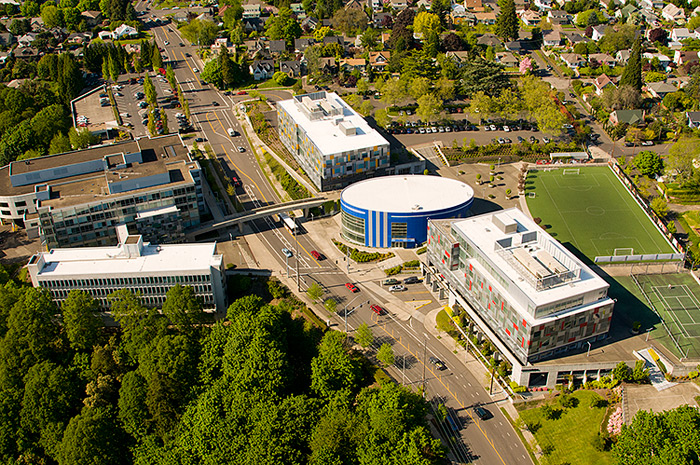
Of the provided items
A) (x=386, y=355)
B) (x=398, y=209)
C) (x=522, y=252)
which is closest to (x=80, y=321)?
(x=386, y=355)

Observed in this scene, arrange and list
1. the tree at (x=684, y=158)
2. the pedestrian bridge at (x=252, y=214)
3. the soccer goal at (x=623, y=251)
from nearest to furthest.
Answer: the soccer goal at (x=623, y=251) → the pedestrian bridge at (x=252, y=214) → the tree at (x=684, y=158)

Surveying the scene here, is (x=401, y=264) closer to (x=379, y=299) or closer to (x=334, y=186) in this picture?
(x=379, y=299)

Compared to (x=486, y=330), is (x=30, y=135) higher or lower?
higher

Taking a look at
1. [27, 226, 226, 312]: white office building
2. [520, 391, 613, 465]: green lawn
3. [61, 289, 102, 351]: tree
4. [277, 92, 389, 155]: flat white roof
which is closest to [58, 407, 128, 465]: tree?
[61, 289, 102, 351]: tree

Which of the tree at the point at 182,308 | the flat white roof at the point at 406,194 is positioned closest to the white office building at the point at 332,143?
the flat white roof at the point at 406,194

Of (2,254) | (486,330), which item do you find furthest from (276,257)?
(2,254)

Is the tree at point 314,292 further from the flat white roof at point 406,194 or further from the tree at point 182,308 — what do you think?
the flat white roof at point 406,194

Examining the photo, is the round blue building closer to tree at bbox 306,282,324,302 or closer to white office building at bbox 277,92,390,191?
white office building at bbox 277,92,390,191
